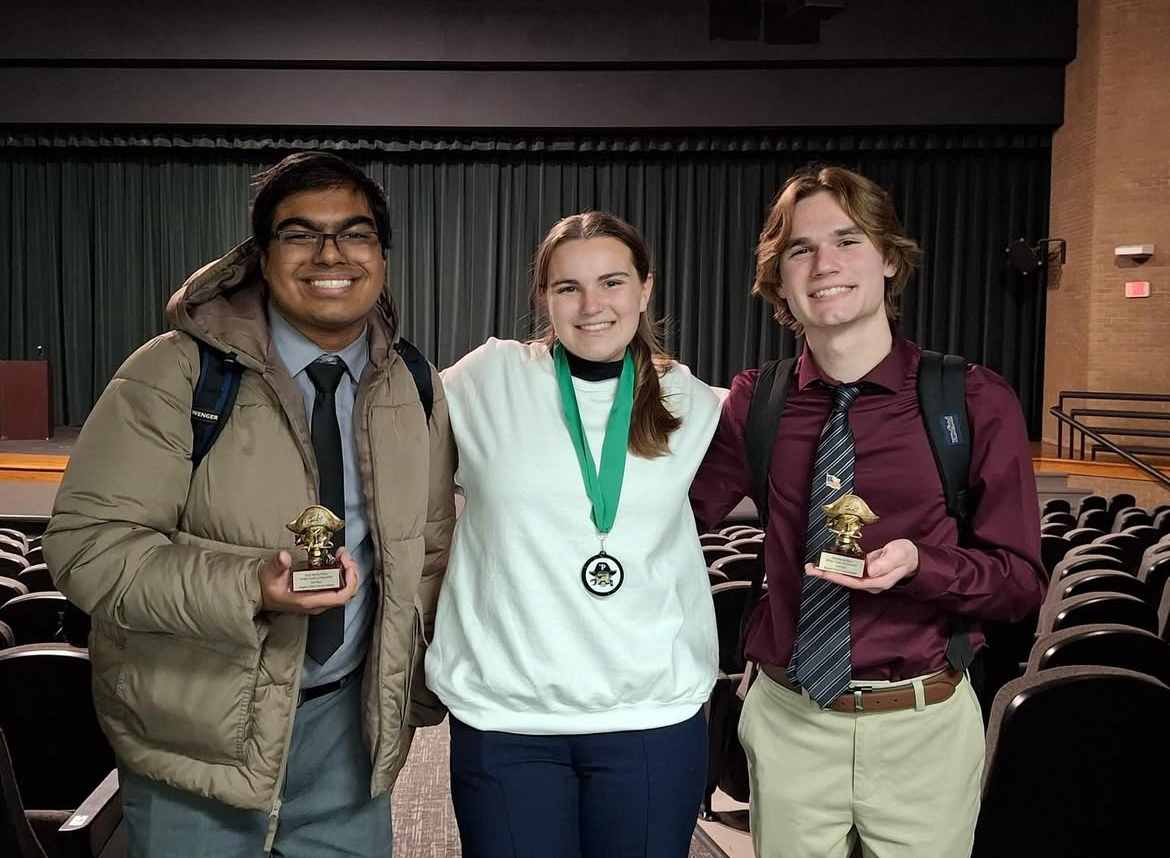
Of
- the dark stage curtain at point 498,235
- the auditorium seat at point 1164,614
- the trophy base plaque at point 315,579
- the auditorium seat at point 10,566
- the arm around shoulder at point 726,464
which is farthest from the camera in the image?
the dark stage curtain at point 498,235

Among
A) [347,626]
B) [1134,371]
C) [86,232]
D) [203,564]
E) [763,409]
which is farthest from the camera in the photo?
[86,232]

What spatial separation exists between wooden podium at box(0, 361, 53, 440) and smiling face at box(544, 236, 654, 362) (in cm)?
1176

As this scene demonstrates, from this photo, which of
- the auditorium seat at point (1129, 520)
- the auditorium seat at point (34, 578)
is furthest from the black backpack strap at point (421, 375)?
the auditorium seat at point (1129, 520)

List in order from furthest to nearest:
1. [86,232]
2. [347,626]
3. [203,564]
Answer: [86,232]
[347,626]
[203,564]

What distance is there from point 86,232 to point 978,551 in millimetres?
15431

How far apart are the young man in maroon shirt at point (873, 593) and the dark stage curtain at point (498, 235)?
12174 mm

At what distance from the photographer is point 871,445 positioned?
6.37 ft

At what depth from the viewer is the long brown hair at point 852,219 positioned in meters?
1.97

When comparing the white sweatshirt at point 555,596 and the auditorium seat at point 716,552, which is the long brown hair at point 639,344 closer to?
the white sweatshirt at point 555,596

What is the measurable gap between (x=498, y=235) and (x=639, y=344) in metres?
13.3

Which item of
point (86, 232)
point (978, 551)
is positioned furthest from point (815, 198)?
point (86, 232)

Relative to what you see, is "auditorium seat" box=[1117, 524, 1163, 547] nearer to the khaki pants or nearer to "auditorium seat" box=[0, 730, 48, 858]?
the khaki pants

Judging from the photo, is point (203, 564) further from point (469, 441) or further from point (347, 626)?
point (469, 441)

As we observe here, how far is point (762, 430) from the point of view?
204 cm
